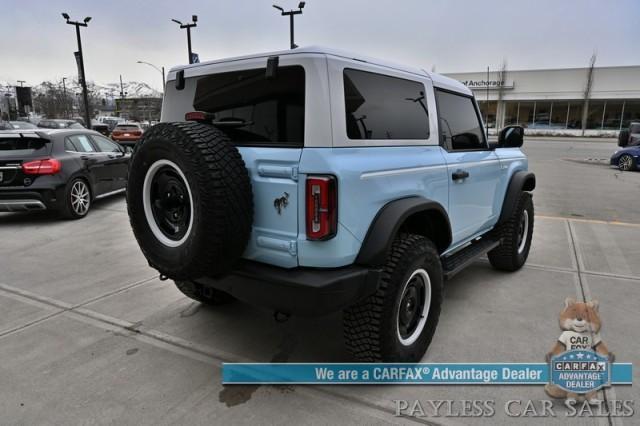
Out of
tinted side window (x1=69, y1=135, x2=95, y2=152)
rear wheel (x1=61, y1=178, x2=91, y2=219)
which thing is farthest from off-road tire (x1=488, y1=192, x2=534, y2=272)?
tinted side window (x1=69, y1=135, x2=95, y2=152)

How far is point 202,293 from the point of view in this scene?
365 cm

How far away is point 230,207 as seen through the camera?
2.36 metres

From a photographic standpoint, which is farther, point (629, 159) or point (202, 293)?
point (629, 159)

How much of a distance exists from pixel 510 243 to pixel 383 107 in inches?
101

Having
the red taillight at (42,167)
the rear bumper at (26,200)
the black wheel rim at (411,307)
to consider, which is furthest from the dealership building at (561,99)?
the black wheel rim at (411,307)

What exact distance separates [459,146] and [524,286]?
1716 millimetres

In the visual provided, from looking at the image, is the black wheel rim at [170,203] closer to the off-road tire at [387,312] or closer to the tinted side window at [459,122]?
the off-road tire at [387,312]

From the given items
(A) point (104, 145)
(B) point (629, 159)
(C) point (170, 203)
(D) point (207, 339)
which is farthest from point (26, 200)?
(B) point (629, 159)

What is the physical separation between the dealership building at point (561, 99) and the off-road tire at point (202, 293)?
42.8 meters

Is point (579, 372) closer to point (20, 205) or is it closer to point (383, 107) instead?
point (383, 107)

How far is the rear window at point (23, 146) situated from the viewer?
277 inches

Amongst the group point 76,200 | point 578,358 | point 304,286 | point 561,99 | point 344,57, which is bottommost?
point 578,358

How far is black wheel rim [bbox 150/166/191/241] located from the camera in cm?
262

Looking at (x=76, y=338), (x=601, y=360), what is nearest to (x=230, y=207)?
(x=76, y=338)
